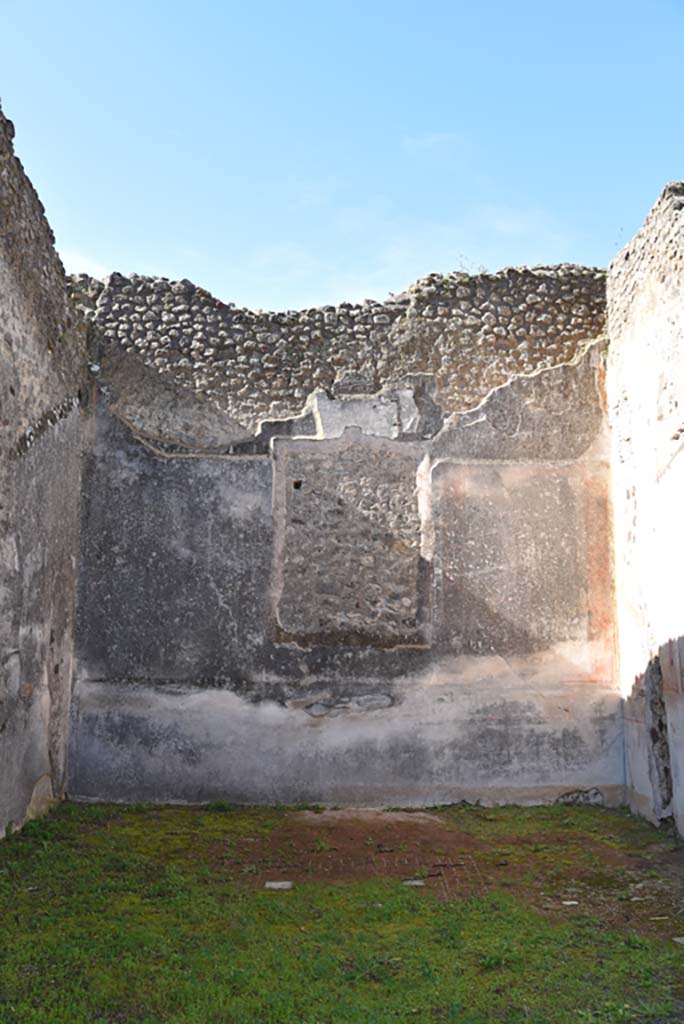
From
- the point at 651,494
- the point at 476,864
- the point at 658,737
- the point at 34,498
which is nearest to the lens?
the point at 476,864

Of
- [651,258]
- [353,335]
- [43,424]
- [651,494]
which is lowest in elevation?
[651,494]

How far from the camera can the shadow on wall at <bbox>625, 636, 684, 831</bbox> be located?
5.53 metres

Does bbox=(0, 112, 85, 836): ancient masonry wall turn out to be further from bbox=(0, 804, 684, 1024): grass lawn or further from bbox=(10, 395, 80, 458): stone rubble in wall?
bbox=(0, 804, 684, 1024): grass lawn

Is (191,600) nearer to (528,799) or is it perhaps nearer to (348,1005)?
(528,799)

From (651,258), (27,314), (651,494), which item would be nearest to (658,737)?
(651,494)

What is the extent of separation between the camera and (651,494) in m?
6.23

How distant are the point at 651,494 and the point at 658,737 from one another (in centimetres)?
163

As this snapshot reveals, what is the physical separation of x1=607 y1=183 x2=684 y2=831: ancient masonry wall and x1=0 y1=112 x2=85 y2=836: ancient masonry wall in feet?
13.3

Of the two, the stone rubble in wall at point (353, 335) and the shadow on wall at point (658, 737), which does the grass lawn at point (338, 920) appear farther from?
the stone rubble in wall at point (353, 335)

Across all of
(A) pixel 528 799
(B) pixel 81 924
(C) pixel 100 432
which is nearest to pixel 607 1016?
(B) pixel 81 924

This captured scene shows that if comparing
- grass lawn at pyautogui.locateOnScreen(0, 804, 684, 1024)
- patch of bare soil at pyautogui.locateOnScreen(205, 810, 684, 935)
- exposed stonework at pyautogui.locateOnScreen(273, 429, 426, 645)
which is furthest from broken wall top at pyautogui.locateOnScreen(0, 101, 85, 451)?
patch of bare soil at pyautogui.locateOnScreen(205, 810, 684, 935)

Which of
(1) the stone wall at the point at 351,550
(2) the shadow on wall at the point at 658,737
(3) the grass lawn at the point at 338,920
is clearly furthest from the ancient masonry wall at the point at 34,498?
(2) the shadow on wall at the point at 658,737

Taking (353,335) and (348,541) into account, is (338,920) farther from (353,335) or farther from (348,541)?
(353,335)

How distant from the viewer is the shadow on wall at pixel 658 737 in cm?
553
